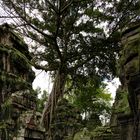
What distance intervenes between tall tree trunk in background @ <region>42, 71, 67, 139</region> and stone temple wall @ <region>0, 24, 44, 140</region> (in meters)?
3.96

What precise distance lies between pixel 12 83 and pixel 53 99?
7.02 m

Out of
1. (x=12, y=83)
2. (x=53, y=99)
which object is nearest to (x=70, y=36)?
(x=53, y=99)

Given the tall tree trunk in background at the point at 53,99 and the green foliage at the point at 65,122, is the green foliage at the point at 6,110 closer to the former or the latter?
the tall tree trunk in background at the point at 53,99

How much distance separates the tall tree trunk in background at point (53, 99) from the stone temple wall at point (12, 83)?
3.96 metres

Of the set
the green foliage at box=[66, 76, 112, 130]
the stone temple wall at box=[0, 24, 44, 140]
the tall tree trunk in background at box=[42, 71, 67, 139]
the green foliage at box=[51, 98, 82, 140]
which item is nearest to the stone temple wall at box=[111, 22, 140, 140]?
the stone temple wall at box=[0, 24, 44, 140]

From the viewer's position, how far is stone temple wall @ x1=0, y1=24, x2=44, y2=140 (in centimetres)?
747

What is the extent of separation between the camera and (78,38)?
1519 centimetres

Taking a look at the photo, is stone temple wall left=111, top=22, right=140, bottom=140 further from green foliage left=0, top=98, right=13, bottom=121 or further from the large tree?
the large tree

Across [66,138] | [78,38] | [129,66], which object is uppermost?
[78,38]

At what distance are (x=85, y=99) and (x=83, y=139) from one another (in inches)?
280

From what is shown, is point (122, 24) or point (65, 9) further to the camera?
point (122, 24)

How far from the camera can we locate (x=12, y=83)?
24.9 feet

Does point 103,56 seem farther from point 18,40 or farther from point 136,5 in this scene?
point 18,40

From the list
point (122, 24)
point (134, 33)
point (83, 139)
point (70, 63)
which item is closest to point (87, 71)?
point (70, 63)
